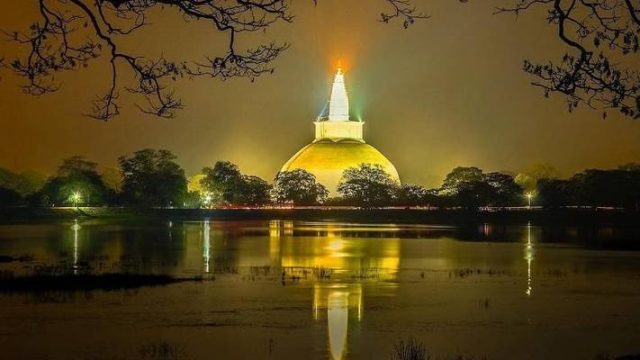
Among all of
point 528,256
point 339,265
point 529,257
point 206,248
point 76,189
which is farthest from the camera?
point 76,189

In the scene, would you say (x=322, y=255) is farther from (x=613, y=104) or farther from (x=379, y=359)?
(x=613, y=104)

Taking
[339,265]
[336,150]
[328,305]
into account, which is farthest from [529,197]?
[328,305]

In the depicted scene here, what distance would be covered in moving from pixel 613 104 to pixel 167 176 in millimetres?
107654

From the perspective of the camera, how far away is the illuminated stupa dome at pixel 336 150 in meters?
161

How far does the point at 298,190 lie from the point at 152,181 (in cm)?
2676

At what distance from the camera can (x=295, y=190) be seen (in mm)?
147250

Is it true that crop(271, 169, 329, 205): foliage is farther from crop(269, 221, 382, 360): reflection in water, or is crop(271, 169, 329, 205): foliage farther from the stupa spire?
crop(269, 221, 382, 360): reflection in water

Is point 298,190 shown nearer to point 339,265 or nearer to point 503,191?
point 503,191

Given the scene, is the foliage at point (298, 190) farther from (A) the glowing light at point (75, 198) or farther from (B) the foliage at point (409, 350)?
(B) the foliage at point (409, 350)

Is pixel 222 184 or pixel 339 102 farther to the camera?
pixel 339 102

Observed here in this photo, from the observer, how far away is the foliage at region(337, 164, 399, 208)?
142 metres

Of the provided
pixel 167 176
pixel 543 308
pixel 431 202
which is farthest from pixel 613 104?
pixel 431 202

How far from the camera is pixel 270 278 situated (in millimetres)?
45031

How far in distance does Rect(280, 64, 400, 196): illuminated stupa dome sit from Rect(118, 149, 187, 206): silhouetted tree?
33949 mm
